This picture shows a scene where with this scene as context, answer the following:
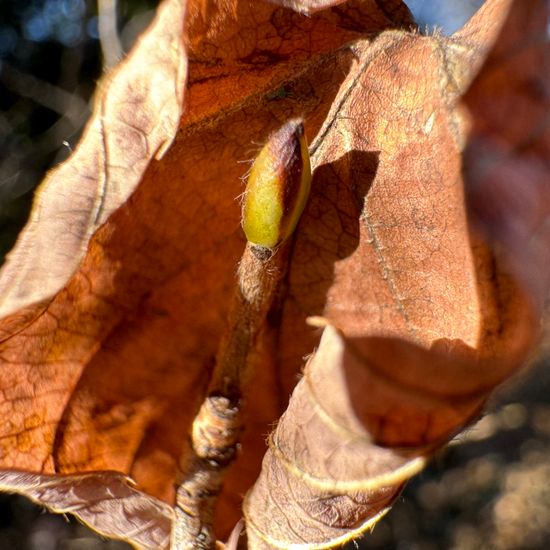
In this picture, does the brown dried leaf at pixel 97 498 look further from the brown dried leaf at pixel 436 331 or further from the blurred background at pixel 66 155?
the blurred background at pixel 66 155

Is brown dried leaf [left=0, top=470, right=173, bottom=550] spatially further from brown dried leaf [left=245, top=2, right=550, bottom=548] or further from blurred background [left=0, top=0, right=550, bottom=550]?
blurred background [left=0, top=0, right=550, bottom=550]

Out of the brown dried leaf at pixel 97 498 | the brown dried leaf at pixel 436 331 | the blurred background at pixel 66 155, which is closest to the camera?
the brown dried leaf at pixel 436 331

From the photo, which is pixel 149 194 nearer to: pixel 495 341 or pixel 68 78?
pixel 495 341

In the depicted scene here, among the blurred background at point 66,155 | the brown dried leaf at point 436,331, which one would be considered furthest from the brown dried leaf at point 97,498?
the blurred background at point 66,155

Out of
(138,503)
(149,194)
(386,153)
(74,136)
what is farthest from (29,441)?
(74,136)

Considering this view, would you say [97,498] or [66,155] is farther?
[66,155]

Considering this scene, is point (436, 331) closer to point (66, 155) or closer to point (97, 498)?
point (97, 498)

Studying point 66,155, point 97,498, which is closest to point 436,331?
point 97,498

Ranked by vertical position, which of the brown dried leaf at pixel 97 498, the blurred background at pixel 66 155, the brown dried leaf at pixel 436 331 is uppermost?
the brown dried leaf at pixel 436 331

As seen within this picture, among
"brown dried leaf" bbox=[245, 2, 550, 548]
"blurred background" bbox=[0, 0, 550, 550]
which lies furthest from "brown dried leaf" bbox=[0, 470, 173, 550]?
"blurred background" bbox=[0, 0, 550, 550]
